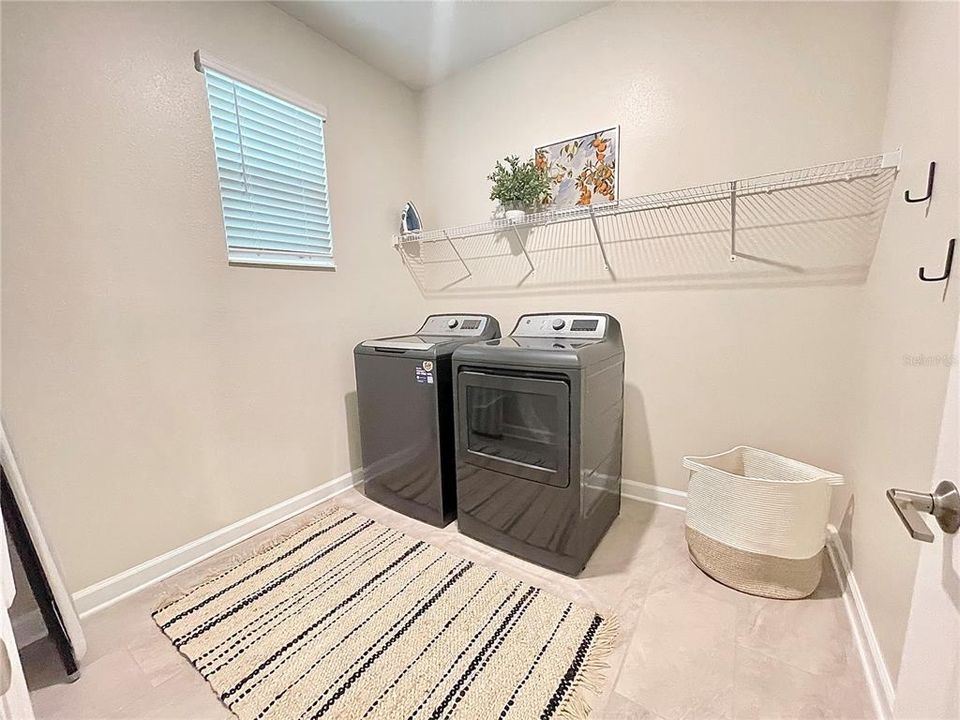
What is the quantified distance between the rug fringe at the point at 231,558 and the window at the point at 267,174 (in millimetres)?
1279

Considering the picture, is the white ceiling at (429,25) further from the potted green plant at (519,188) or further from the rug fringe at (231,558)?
the rug fringe at (231,558)

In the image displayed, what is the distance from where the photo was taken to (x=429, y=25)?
203 centimetres

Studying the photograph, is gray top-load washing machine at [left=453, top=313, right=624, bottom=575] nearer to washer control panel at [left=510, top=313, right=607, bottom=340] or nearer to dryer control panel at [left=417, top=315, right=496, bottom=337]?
washer control panel at [left=510, top=313, right=607, bottom=340]

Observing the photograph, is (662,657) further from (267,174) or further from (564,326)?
(267,174)

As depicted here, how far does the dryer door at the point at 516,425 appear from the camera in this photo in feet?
4.97

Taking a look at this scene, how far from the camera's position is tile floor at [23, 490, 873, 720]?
3.51 feet

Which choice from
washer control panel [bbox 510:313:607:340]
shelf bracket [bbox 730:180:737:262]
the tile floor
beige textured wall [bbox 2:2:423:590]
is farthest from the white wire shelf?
the tile floor

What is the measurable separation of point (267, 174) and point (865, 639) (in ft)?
9.30

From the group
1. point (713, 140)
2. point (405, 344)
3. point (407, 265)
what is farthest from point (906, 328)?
point (407, 265)

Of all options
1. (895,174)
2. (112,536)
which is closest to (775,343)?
(895,174)

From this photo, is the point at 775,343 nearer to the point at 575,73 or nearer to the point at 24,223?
the point at 575,73

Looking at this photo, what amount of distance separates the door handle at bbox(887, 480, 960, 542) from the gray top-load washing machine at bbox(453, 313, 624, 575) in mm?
909

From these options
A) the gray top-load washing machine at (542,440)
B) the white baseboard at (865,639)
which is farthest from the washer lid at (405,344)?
the white baseboard at (865,639)

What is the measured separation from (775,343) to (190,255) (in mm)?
2509
